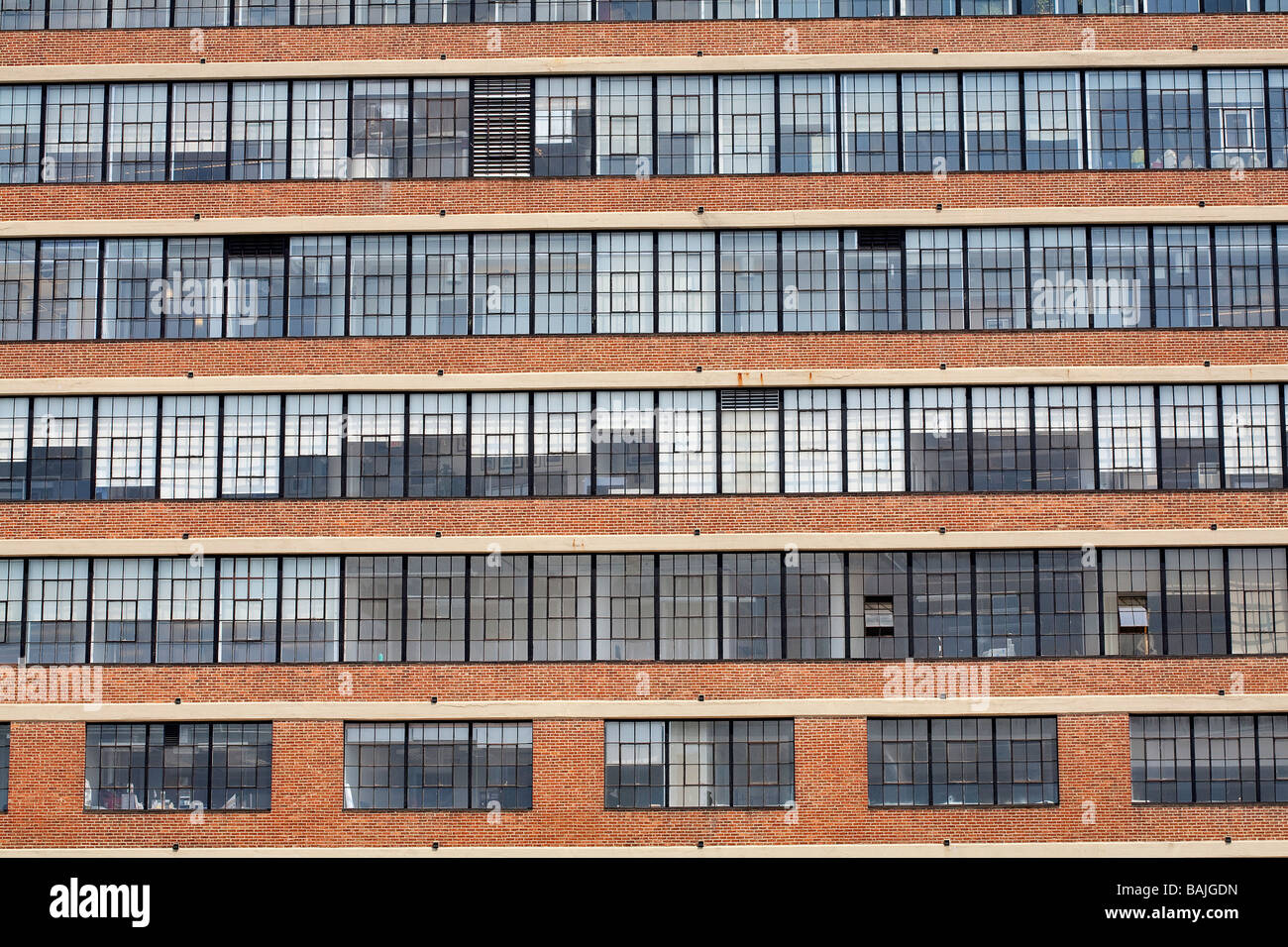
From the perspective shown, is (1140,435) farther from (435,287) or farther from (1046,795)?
(435,287)

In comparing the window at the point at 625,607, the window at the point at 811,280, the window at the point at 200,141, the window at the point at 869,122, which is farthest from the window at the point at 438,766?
the window at the point at 869,122

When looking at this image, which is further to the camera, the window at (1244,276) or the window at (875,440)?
the window at (1244,276)

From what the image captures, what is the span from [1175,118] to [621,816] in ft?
69.8

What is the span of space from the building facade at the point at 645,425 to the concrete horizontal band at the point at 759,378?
0.10 metres

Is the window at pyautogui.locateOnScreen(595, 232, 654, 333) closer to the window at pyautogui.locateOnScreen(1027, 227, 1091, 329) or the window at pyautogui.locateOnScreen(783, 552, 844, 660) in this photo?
the window at pyautogui.locateOnScreen(783, 552, 844, 660)

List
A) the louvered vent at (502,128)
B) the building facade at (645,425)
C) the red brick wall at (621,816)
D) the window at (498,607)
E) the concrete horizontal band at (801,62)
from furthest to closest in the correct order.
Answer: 1. the louvered vent at (502,128)
2. the concrete horizontal band at (801,62)
3. the window at (498,607)
4. the building facade at (645,425)
5. the red brick wall at (621,816)

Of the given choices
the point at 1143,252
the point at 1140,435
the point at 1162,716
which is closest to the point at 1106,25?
the point at 1143,252

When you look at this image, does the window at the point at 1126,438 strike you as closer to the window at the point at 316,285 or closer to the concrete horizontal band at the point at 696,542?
the concrete horizontal band at the point at 696,542

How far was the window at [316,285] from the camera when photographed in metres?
33.2

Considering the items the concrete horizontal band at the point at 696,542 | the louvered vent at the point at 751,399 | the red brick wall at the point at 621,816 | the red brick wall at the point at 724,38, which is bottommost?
the red brick wall at the point at 621,816

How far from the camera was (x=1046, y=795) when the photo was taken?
31.4 metres
